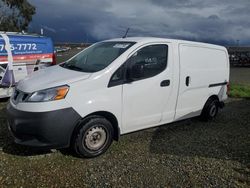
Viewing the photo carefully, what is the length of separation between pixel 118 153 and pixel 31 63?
479 centimetres

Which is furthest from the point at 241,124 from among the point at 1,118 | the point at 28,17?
the point at 28,17

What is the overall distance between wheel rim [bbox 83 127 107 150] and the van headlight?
2.31ft

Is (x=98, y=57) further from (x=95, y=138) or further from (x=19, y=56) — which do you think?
(x=19, y=56)

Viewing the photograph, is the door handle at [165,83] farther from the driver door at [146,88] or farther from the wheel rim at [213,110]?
the wheel rim at [213,110]

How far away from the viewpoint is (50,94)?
3.86 m

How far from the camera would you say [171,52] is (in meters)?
5.13

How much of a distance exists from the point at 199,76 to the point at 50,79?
3.03m

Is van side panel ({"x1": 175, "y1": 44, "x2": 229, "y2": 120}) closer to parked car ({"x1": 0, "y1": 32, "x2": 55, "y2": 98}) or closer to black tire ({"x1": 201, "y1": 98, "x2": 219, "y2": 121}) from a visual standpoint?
black tire ({"x1": 201, "y1": 98, "x2": 219, "y2": 121})

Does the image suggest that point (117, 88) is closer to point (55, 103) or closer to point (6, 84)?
point (55, 103)

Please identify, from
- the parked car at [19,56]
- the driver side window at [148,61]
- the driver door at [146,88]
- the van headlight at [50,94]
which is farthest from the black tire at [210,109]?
the parked car at [19,56]

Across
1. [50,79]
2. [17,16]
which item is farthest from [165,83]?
[17,16]

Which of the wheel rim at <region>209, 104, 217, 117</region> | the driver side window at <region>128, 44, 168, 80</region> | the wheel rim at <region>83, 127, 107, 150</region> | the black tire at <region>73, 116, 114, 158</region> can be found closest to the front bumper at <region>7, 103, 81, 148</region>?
the black tire at <region>73, 116, 114, 158</region>

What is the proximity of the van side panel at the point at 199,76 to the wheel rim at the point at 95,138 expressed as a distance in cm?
173

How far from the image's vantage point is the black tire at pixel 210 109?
6215mm
